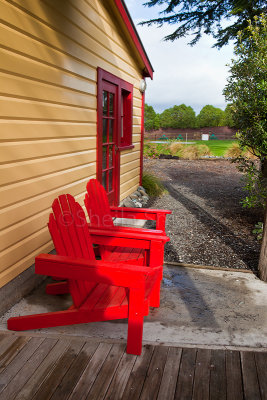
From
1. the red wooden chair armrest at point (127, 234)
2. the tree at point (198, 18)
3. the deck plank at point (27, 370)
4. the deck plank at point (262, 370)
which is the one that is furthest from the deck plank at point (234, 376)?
the tree at point (198, 18)

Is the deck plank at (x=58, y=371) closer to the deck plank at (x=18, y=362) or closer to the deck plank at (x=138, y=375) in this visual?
the deck plank at (x=18, y=362)

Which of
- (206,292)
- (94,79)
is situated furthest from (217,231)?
(94,79)

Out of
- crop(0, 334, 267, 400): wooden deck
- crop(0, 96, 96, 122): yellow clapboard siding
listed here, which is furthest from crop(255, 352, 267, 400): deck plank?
crop(0, 96, 96, 122): yellow clapboard siding

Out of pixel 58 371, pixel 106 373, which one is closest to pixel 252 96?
pixel 106 373

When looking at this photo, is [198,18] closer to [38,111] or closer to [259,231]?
[259,231]

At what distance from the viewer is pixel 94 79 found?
4.27 metres

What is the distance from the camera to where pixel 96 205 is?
3.31m

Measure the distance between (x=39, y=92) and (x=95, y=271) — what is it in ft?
5.76

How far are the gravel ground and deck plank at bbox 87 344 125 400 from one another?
2088 mm

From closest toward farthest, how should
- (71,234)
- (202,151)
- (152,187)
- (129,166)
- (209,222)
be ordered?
(71,234)
(209,222)
(129,166)
(152,187)
(202,151)

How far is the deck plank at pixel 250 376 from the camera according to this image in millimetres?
1721

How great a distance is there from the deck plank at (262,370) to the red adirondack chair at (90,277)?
70 centimetres

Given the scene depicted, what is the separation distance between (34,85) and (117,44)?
2.89m

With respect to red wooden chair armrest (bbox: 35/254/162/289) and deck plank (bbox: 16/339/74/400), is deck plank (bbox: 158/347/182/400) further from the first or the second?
deck plank (bbox: 16/339/74/400)
